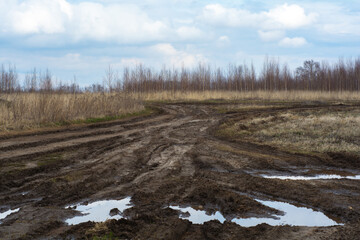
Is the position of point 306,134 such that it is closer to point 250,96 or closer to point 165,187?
point 165,187

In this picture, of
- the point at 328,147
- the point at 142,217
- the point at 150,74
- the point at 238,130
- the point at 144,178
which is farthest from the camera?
the point at 150,74

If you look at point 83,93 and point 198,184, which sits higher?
point 83,93

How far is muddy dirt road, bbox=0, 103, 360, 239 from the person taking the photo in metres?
4.79

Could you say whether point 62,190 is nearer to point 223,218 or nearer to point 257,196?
point 223,218

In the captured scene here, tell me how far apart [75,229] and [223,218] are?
7.24 feet

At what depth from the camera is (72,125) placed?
18.0 m

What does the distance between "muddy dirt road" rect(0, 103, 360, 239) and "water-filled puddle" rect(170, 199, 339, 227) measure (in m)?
0.06

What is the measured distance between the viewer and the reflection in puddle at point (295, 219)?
17.6 feet

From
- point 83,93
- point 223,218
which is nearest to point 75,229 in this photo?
point 223,218

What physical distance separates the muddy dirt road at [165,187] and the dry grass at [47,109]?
117 inches

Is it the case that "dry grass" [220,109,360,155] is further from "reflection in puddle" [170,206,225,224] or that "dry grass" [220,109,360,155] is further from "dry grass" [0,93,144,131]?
"dry grass" [0,93,144,131]

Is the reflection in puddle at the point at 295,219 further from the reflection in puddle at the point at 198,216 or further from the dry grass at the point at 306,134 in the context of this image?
the dry grass at the point at 306,134

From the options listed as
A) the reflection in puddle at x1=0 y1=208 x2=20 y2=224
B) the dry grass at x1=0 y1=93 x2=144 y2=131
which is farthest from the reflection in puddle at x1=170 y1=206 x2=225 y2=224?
the dry grass at x1=0 y1=93 x2=144 y2=131

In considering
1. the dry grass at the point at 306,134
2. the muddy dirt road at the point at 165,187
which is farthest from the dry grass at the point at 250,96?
the muddy dirt road at the point at 165,187
